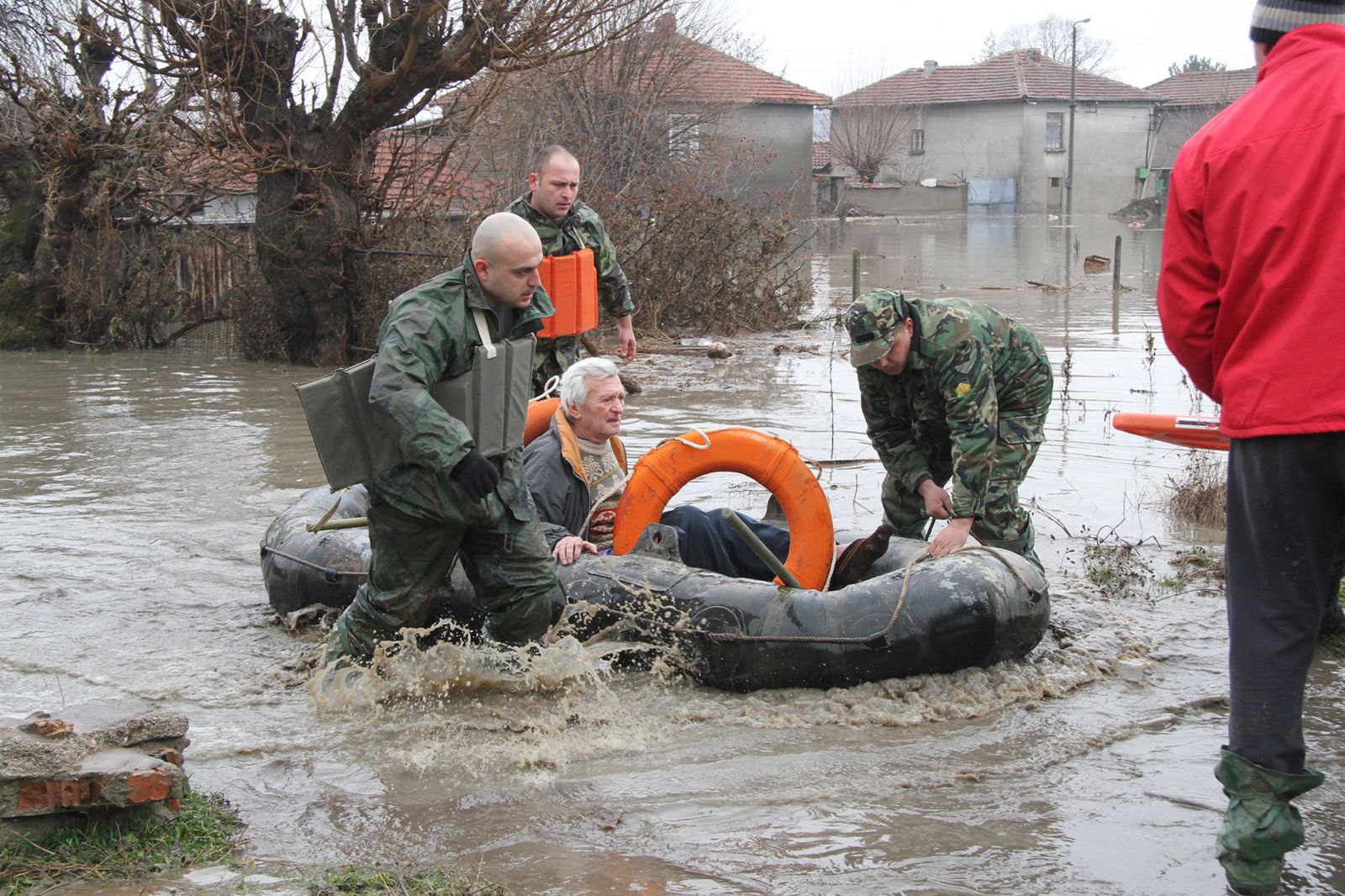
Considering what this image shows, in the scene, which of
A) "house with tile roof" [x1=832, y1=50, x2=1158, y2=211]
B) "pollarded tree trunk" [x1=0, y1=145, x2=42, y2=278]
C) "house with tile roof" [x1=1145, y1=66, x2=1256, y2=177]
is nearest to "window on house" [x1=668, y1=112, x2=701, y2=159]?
"pollarded tree trunk" [x1=0, y1=145, x2=42, y2=278]

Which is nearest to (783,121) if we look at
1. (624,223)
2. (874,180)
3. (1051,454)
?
(874,180)

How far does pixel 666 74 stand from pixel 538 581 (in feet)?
78.6

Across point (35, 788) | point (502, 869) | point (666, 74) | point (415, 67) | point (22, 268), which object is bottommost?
point (502, 869)

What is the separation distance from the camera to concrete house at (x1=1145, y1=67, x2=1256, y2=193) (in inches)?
2480

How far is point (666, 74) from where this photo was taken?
2736 centimetres

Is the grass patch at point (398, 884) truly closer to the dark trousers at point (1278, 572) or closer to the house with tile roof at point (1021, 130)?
the dark trousers at point (1278, 572)

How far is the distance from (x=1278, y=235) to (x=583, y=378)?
3.17m

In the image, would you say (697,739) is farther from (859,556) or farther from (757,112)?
(757,112)

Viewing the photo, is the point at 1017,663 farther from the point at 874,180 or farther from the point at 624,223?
the point at 874,180

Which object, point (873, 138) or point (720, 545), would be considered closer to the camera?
point (720, 545)


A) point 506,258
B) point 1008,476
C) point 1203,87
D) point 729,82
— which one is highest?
point 1203,87

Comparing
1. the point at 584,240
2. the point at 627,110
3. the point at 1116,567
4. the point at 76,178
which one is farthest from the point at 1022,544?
→ the point at 627,110

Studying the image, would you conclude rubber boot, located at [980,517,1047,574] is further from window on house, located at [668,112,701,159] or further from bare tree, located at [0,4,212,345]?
window on house, located at [668,112,701,159]

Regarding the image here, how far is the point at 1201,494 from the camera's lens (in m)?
7.61
